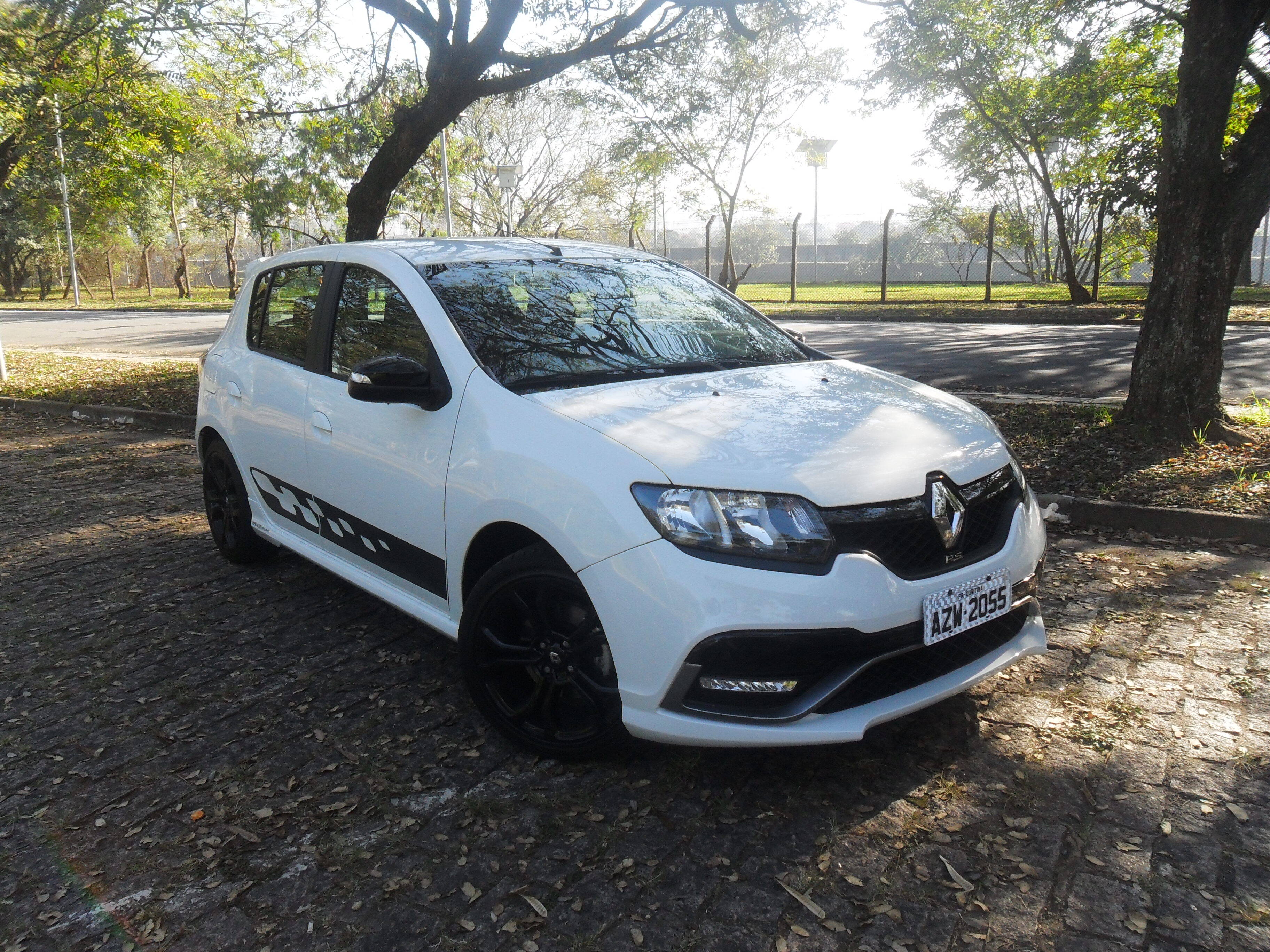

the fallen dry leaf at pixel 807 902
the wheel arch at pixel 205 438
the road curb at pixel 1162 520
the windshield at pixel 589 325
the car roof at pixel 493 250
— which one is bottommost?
the fallen dry leaf at pixel 807 902

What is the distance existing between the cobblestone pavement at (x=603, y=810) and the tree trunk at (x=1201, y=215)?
99.8 inches

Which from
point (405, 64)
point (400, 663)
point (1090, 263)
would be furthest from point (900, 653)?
point (1090, 263)

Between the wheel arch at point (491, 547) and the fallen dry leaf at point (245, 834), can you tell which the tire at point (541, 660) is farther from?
the fallen dry leaf at point (245, 834)

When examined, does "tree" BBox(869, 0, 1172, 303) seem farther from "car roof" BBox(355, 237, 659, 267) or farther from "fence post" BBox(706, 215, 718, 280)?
"car roof" BBox(355, 237, 659, 267)

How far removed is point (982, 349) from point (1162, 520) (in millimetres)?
7964

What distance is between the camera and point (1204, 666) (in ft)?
12.0

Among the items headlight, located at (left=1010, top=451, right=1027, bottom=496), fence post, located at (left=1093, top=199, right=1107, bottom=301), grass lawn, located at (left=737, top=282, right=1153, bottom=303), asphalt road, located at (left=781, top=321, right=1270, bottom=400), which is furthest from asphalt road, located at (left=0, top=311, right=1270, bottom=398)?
headlight, located at (left=1010, top=451, right=1027, bottom=496)

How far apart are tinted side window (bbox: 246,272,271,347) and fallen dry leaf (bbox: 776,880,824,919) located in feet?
11.9

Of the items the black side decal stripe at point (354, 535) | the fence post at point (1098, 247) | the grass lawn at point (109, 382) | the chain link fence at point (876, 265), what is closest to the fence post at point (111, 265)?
the chain link fence at point (876, 265)

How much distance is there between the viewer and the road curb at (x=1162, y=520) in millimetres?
5043

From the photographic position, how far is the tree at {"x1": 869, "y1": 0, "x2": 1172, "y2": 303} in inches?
692

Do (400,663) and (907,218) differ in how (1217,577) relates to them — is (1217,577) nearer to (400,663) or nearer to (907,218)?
(400,663)

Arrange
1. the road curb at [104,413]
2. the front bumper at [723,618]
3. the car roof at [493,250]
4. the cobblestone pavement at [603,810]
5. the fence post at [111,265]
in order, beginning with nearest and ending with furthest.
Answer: the cobblestone pavement at [603,810] < the front bumper at [723,618] < the car roof at [493,250] < the road curb at [104,413] < the fence post at [111,265]

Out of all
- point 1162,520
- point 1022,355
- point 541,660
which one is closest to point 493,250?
point 541,660
